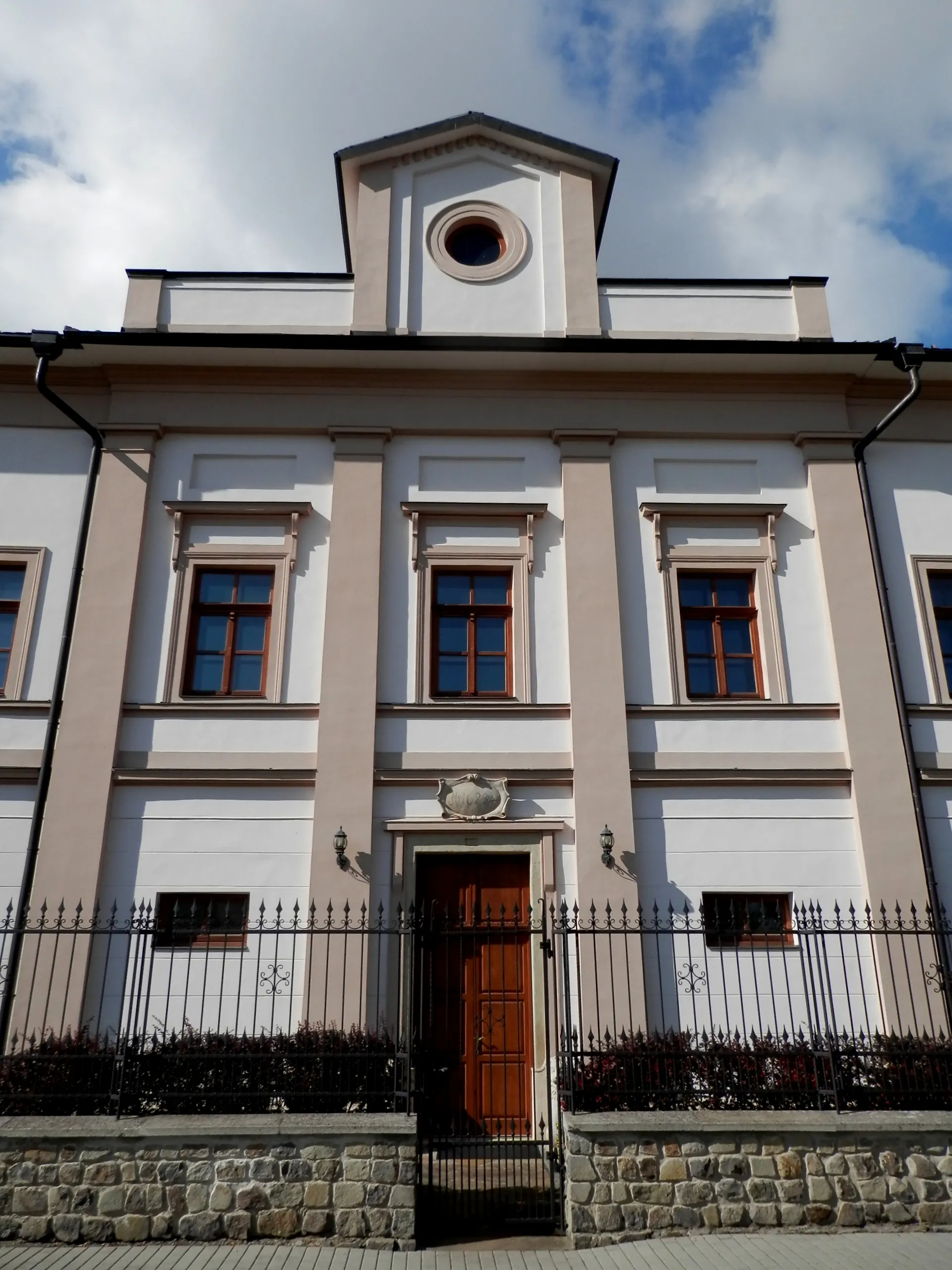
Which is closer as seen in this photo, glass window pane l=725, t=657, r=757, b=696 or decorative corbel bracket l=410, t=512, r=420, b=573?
glass window pane l=725, t=657, r=757, b=696

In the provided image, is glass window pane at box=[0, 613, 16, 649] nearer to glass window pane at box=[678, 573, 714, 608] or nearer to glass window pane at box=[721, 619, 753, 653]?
glass window pane at box=[678, 573, 714, 608]

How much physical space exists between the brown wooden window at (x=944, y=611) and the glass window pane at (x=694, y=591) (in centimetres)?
264

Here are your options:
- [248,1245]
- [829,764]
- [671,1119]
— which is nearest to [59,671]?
[248,1245]

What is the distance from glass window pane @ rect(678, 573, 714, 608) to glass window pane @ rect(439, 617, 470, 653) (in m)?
2.59

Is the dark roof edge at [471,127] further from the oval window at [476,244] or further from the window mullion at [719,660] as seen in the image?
the window mullion at [719,660]

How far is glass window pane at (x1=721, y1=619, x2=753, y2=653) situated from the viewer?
11305mm

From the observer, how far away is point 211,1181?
683cm

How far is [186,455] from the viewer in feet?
38.7

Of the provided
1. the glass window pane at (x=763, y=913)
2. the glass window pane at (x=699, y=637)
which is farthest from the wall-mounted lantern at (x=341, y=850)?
the glass window pane at (x=699, y=637)

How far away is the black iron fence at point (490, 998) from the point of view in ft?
25.7

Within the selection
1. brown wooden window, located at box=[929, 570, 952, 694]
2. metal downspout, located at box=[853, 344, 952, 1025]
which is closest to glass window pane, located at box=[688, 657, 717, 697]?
metal downspout, located at box=[853, 344, 952, 1025]

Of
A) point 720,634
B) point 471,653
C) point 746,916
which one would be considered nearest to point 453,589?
point 471,653

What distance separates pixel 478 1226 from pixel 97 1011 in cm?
431

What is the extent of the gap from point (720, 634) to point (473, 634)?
115 inches
